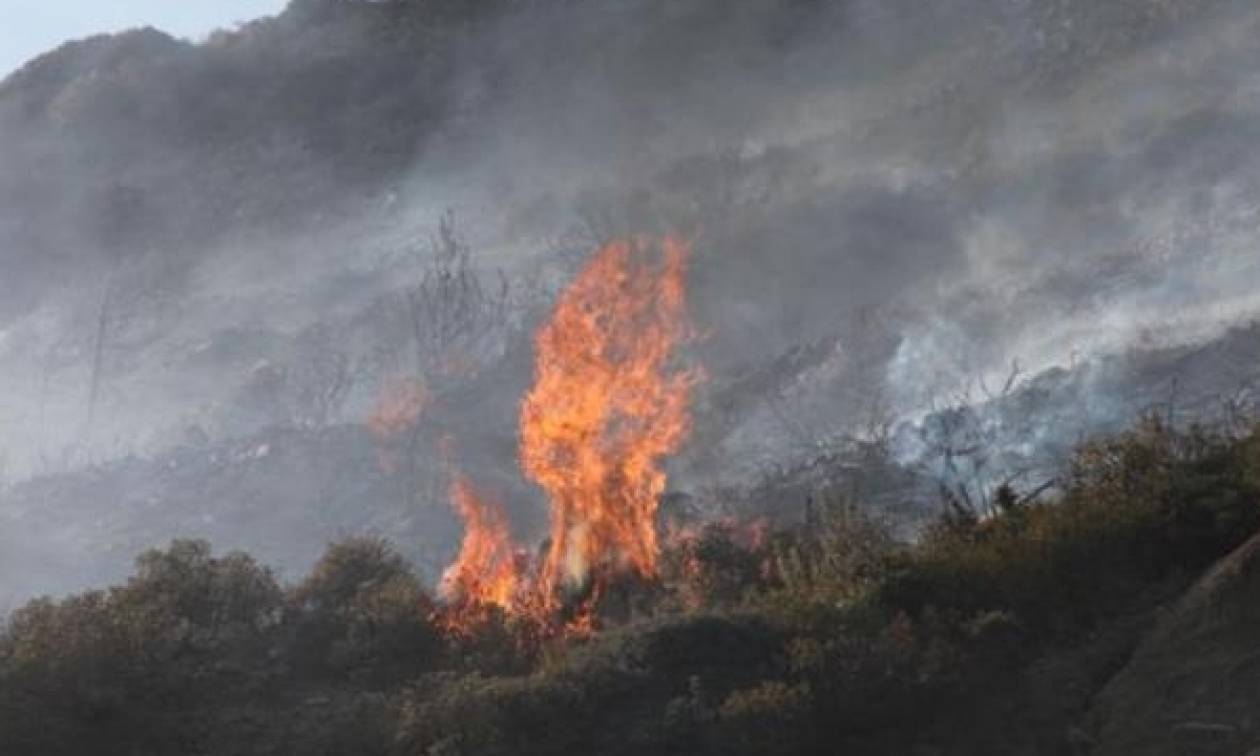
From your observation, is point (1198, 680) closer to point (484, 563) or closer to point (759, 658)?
point (759, 658)

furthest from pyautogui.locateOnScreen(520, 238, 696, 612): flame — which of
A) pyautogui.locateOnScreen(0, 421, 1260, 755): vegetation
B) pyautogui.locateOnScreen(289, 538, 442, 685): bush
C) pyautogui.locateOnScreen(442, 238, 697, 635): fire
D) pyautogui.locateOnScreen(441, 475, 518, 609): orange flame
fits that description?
pyautogui.locateOnScreen(0, 421, 1260, 755): vegetation

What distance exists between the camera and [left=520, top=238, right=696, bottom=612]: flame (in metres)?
13.9

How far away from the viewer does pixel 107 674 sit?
9.60 meters

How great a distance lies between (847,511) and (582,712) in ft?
12.4

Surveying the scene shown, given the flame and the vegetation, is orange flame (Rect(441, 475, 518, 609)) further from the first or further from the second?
the vegetation

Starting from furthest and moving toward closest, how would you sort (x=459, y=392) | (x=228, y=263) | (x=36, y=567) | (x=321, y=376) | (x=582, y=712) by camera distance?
(x=228, y=263), (x=321, y=376), (x=459, y=392), (x=36, y=567), (x=582, y=712)

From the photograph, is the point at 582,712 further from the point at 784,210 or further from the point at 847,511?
the point at 784,210

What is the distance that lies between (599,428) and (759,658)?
22.0 feet

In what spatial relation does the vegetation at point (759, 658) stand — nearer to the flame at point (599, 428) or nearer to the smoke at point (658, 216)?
the flame at point (599, 428)

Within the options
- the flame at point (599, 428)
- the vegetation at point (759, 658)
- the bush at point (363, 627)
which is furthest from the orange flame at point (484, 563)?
the vegetation at point (759, 658)

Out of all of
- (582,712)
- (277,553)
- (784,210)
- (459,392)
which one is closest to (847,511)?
(582,712)

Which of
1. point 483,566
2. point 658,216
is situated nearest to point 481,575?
point 483,566

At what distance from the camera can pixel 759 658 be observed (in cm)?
921

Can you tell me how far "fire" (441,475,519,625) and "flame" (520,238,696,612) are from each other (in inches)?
19.9
